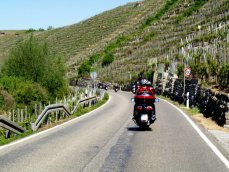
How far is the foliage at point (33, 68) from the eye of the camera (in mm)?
45281

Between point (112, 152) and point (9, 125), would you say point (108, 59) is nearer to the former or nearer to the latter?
point (9, 125)

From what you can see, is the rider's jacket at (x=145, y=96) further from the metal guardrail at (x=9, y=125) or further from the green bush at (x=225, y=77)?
the green bush at (x=225, y=77)

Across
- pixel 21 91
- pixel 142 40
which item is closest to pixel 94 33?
pixel 142 40

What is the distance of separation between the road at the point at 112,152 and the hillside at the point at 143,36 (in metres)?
22.6

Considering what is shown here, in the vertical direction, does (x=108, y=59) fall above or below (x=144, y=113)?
above

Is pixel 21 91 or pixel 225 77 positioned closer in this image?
pixel 225 77

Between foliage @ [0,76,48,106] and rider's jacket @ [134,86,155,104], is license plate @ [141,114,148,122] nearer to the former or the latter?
rider's jacket @ [134,86,155,104]

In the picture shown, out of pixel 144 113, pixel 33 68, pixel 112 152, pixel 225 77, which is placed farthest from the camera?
pixel 33 68

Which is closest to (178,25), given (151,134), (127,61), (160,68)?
(127,61)

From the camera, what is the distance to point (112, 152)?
36.8ft

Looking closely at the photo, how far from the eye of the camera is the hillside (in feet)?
219

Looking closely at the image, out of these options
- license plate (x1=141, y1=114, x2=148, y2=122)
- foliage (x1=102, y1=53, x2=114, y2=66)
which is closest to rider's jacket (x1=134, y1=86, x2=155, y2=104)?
license plate (x1=141, y1=114, x2=148, y2=122)

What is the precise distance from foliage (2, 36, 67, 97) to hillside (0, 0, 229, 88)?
43.1ft

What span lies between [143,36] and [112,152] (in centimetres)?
9505
